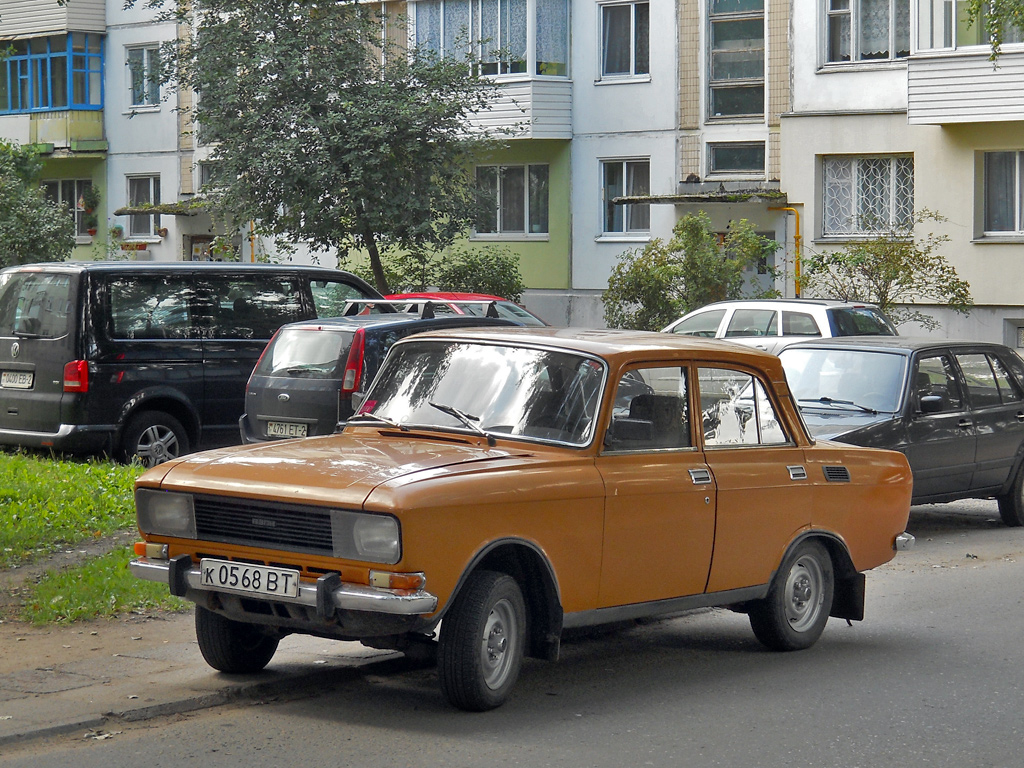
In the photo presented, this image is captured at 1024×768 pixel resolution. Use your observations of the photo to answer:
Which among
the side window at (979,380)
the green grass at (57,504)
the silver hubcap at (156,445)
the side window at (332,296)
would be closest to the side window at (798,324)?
the side window at (979,380)

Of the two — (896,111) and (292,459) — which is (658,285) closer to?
(896,111)

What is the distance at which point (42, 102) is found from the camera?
43.5m

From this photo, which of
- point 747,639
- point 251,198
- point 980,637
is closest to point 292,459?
point 747,639

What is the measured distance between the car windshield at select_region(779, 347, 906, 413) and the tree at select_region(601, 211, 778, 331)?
12765 mm

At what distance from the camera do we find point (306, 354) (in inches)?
530

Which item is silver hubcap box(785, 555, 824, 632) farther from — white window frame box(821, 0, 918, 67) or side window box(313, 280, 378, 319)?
white window frame box(821, 0, 918, 67)

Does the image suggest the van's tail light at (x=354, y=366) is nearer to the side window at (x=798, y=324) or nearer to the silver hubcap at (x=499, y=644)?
the silver hubcap at (x=499, y=644)

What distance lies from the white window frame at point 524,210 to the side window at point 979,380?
70.8ft

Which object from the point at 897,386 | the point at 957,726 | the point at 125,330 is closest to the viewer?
the point at 957,726

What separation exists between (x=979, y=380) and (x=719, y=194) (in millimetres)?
18088

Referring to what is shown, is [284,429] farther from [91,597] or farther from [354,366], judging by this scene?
[91,597]

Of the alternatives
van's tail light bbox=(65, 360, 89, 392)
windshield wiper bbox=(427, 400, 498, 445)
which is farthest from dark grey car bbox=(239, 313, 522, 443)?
windshield wiper bbox=(427, 400, 498, 445)

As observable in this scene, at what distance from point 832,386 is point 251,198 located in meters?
17.9

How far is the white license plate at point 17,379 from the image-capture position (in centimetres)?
1427
